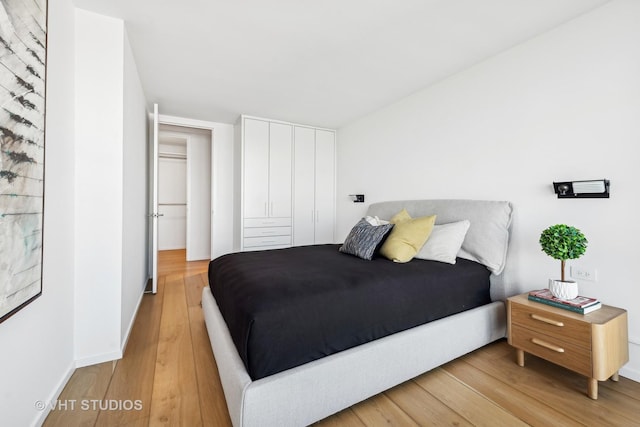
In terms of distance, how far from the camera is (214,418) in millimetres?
1351

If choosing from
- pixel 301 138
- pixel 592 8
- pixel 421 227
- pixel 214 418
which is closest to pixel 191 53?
pixel 301 138

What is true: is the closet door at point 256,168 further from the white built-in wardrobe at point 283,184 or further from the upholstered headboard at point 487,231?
the upholstered headboard at point 487,231

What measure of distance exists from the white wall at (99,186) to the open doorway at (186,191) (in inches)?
119

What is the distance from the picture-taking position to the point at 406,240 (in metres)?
2.23

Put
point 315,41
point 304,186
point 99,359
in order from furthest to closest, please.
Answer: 1. point 304,186
2. point 315,41
3. point 99,359

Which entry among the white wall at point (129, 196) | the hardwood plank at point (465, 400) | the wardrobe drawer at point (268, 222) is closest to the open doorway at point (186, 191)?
the wardrobe drawer at point (268, 222)

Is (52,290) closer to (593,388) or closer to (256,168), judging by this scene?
(256,168)

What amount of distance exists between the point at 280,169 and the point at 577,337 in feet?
12.0

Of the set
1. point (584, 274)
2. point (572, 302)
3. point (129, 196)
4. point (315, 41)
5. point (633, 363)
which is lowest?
point (633, 363)

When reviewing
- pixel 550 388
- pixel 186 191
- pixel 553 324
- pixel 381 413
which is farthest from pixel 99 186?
pixel 186 191

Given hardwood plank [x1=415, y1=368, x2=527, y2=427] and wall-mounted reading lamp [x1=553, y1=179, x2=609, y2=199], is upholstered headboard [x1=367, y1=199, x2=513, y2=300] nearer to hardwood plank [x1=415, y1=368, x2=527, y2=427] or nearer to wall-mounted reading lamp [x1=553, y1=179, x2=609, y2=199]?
wall-mounted reading lamp [x1=553, y1=179, x2=609, y2=199]

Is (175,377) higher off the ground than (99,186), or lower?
lower

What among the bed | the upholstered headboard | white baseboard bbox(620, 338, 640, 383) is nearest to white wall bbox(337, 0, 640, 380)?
white baseboard bbox(620, 338, 640, 383)

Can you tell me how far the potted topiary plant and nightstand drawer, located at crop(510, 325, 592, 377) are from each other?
0.29m
